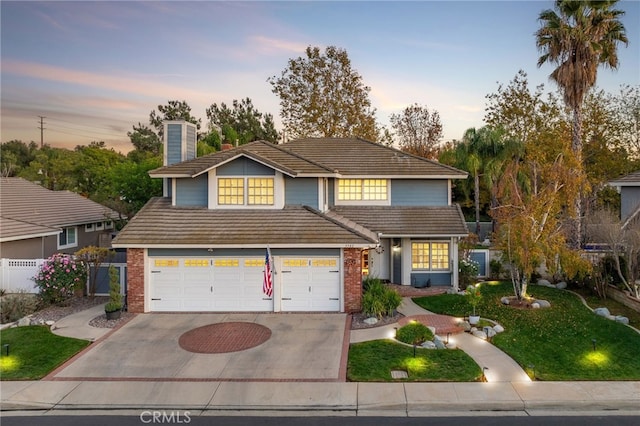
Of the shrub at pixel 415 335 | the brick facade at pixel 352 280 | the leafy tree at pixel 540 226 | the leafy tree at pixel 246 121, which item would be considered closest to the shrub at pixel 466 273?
the leafy tree at pixel 540 226

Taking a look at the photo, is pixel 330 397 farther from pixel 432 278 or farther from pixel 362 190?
pixel 362 190

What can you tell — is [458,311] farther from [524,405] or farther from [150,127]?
[150,127]

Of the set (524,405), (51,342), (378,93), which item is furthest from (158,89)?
(524,405)

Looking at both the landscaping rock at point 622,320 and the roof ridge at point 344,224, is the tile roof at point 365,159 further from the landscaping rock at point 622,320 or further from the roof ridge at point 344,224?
the landscaping rock at point 622,320

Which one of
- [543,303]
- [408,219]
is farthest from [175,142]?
[543,303]

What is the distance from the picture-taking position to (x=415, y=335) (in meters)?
12.2

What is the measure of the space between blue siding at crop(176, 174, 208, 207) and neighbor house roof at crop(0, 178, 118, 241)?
8142mm

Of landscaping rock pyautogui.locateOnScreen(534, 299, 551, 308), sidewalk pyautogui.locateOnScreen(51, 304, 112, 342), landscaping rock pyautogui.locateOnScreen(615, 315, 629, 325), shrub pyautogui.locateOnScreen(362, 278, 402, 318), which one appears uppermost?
shrub pyautogui.locateOnScreen(362, 278, 402, 318)

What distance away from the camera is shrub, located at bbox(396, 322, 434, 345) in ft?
39.5

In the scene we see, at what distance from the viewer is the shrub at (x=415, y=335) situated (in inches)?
475

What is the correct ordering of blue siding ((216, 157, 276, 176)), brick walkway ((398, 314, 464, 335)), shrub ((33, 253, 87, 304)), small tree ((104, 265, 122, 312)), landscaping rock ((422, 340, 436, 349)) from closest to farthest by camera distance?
landscaping rock ((422, 340, 436, 349)) < brick walkway ((398, 314, 464, 335)) < small tree ((104, 265, 122, 312)) < shrub ((33, 253, 87, 304)) < blue siding ((216, 157, 276, 176))

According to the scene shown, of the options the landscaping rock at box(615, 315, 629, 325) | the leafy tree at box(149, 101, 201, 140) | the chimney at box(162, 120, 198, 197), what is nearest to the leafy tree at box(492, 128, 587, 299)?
the landscaping rock at box(615, 315, 629, 325)

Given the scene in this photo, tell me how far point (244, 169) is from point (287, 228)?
10.8 ft
